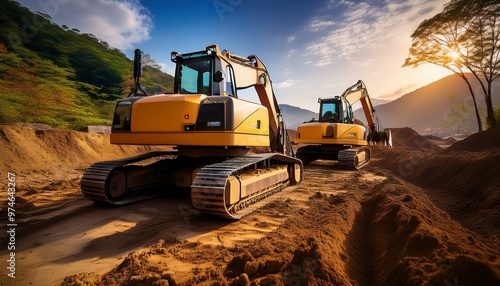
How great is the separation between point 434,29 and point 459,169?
13.7 meters

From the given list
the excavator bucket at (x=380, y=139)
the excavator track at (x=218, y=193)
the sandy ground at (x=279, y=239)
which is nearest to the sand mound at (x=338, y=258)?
the sandy ground at (x=279, y=239)

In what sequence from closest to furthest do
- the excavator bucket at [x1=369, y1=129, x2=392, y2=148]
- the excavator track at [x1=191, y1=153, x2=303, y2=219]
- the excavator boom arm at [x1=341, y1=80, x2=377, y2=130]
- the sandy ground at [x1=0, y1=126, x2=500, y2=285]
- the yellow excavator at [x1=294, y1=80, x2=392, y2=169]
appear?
the sandy ground at [x1=0, y1=126, x2=500, y2=285] → the excavator track at [x1=191, y1=153, x2=303, y2=219] → the yellow excavator at [x1=294, y1=80, x2=392, y2=169] → the excavator boom arm at [x1=341, y1=80, x2=377, y2=130] → the excavator bucket at [x1=369, y1=129, x2=392, y2=148]

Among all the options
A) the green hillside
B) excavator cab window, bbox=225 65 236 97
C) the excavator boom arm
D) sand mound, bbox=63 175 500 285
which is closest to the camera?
sand mound, bbox=63 175 500 285

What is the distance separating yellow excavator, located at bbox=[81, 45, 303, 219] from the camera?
4164 mm

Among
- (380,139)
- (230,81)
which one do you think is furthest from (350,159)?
(380,139)

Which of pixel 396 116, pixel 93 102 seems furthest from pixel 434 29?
pixel 396 116

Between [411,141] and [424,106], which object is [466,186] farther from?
[424,106]

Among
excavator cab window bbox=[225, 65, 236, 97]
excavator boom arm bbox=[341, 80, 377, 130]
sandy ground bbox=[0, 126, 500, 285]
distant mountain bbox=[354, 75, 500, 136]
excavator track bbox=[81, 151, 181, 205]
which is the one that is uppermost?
distant mountain bbox=[354, 75, 500, 136]

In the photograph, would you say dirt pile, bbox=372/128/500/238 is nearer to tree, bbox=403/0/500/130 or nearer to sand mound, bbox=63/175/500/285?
sand mound, bbox=63/175/500/285

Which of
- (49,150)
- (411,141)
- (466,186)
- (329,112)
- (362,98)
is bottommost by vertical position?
(466,186)

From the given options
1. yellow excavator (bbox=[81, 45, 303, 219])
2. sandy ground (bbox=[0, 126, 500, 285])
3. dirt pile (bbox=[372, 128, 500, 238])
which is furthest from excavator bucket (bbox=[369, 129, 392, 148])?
yellow excavator (bbox=[81, 45, 303, 219])

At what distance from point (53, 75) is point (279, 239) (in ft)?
83.0

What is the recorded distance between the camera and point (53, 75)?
70.2 feet

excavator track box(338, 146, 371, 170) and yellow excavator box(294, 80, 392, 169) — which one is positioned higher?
yellow excavator box(294, 80, 392, 169)
